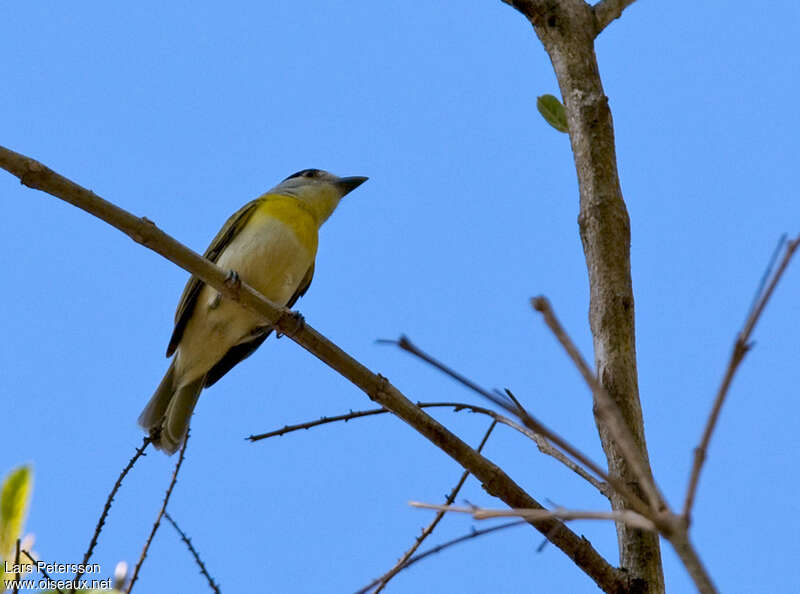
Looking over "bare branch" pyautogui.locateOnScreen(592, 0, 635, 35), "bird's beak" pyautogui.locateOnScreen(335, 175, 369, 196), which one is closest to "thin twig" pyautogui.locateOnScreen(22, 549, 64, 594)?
"bare branch" pyautogui.locateOnScreen(592, 0, 635, 35)

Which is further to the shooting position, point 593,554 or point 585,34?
point 585,34

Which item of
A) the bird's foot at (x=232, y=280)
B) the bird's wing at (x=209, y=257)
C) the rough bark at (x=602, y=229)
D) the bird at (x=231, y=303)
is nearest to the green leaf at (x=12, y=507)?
the bird's foot at (x=232, y=280)

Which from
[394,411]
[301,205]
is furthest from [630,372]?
[301,205]

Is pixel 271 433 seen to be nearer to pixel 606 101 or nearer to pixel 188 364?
pixel 606 101

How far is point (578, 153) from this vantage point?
2.99m

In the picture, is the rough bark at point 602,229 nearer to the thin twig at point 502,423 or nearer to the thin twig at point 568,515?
the thin twig at point 502,423

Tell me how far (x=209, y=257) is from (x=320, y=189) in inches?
45.0

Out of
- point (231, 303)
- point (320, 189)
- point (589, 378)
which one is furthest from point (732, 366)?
point (320, 189)

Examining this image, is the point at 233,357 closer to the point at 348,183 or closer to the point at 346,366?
the point at 348,183

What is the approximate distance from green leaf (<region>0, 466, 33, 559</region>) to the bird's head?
407 cm

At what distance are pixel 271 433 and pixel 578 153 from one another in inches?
49.5

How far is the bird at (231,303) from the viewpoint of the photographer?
564 cm

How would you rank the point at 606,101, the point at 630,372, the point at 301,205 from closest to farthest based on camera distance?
1. the point at 630,372
2. the point at 606,101
3. the point at 301,205

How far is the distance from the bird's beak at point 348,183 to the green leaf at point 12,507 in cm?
463
